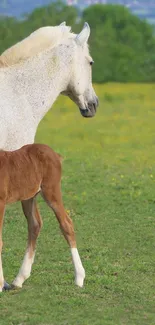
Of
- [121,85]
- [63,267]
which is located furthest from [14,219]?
[121,85]

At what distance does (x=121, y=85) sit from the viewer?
38.8 m

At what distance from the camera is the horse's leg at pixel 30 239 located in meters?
7.34

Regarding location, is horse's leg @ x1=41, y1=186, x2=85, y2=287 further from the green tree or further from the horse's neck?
the green tree

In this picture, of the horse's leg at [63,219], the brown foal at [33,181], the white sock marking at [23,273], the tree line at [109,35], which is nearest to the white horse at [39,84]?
the brown foal at [33,181]

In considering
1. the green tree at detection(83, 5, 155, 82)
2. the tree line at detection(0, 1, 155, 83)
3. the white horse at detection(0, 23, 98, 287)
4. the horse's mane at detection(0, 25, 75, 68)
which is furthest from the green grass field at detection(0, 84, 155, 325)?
the green tree at detection(83, 5, 155, 82)

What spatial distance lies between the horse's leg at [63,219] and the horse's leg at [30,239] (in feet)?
1.31

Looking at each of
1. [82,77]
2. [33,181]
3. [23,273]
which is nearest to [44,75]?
[82,77]

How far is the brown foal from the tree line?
29940mm

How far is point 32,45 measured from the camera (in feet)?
26.2

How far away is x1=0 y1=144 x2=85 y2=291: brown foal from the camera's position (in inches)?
276

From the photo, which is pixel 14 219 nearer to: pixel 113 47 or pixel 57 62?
pixel 57 62

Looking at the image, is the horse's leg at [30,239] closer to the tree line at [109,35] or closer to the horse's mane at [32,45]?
the horse's mane at [32,45]

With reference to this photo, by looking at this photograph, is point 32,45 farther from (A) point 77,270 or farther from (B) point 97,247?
(B) point 97,247

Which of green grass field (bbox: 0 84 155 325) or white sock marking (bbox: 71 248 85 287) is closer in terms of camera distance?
green grass field (bbox: 0 84 155 325)
